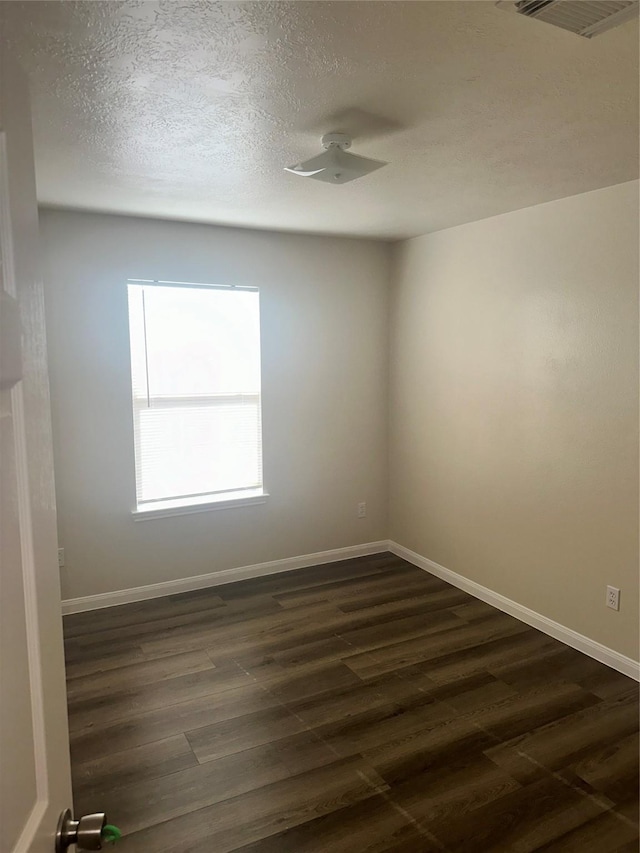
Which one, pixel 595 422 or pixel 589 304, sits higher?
pixel 589 304

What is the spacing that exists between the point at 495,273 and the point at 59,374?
2.83 m

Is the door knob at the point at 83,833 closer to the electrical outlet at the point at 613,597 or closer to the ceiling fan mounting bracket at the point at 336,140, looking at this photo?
the ceiling fan mounting bracket at the point at 336,140

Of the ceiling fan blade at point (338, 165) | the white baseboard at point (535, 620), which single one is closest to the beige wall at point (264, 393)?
the white baseboard at point (535, 620)

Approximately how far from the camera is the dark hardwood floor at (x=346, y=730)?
212 centimetres

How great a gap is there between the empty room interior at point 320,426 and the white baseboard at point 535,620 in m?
0.02

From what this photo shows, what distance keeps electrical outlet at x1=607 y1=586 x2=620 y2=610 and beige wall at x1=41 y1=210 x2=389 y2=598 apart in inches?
83.2

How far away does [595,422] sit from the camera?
3172 millimetres

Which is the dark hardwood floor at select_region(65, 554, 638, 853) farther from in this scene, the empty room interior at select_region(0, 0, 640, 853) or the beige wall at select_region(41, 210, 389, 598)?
the beige wall at select_region(41, 210, 389, 598)

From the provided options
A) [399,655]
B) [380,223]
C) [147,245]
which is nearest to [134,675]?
[399,655]

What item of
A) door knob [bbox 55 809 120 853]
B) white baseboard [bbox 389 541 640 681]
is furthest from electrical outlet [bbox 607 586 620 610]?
door knob [bbox 55 809 120 853]

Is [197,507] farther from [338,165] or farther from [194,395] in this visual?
[338,165]

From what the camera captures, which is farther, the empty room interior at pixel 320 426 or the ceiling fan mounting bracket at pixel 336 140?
the ceiling fan mounting bracket at pixel 336 140

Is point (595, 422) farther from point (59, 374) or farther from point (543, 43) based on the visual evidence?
point (59, 374)

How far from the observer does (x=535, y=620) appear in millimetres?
3615
